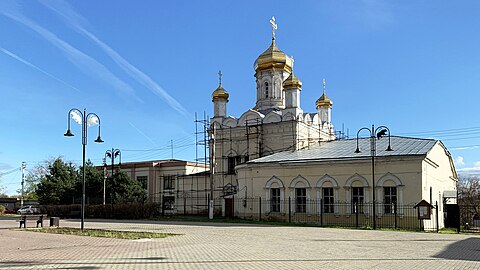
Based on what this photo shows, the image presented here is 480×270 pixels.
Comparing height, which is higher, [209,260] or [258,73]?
[258,73]

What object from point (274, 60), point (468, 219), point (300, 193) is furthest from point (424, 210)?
point (274, 60)

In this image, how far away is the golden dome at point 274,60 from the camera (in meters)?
43.2

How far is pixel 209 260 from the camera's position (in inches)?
484

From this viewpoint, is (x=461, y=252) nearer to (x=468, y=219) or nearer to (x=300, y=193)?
(x=300, y=193)

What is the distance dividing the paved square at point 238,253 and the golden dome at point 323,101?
3219cm

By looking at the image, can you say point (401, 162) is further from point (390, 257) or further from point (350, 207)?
point (390, 257)

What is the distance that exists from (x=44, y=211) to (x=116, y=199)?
23.3ft

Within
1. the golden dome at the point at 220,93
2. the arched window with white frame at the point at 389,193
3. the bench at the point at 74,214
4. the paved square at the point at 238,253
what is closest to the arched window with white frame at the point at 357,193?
the arched window with white frame at the point at 389,193

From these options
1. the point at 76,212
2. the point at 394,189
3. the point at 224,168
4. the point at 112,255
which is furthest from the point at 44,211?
the point at 112,255

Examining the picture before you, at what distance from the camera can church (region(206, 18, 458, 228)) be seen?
95.4 ft

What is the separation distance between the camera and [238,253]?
1370 cm

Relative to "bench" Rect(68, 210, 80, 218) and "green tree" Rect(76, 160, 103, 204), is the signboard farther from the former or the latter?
"green tree" Rect(76, 160, 103, 204)

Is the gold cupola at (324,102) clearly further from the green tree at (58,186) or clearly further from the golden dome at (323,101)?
the green tree at (58,186)

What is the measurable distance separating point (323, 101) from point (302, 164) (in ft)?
63.5
